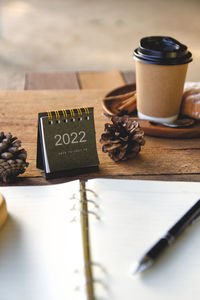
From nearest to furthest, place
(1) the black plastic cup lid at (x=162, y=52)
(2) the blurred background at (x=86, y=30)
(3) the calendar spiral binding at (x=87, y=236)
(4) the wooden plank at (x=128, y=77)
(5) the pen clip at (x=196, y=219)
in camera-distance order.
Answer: (3) the calendar spiral binding at (x=87, y=236) → (5) the pen clip at (x=196, y=219) → (1) the black plastic cup lid at (x=162, y=52) → (4) the wooden plank at (x=128, y=77) → (2) the blurred background at (x=86, y=30)

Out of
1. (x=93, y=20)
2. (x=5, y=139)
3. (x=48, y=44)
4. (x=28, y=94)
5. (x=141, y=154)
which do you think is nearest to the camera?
(x=5, y=139)

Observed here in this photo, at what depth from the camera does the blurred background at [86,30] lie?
9.09 feet

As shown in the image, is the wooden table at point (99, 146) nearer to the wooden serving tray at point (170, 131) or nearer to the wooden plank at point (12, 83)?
the wooden serving tray at point (170, 131)

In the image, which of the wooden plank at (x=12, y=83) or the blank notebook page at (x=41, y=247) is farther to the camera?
the wooden plank at (x=12, y=83)

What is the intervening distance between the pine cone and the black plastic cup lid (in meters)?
0.31

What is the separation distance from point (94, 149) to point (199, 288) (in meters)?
0.31

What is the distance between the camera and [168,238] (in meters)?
0.48

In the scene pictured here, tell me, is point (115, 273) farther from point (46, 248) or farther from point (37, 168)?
point (37, 168)

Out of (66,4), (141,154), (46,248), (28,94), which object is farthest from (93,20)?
(46,248)

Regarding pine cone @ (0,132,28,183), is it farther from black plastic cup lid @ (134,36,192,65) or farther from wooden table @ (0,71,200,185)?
black plastic cup lid @ (134,36,192,65)

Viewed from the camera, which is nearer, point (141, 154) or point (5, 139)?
point (5, 139)

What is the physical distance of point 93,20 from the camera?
3934 millimetres

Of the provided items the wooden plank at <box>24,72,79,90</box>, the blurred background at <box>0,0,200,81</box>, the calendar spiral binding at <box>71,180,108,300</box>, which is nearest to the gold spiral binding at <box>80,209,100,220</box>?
the calendar spiral binding at <box>71,180,108,300</box>

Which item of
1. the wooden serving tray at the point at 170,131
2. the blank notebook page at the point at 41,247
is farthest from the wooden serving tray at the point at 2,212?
the wooden serving tray at the point at 170,131
